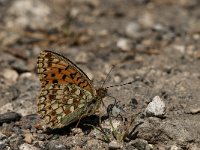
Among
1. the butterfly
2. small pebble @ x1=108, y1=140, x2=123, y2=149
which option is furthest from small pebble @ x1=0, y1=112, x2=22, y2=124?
small pebble @ x1=108, y1=140, x2=123, y2=149

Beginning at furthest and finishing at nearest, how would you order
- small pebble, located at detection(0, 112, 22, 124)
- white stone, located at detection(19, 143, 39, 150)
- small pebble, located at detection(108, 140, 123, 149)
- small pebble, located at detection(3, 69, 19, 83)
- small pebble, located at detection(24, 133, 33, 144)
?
small pebble, located at detection(3, 69, 19, 83)
small pebble, located at detection(0, 112, 22, 124)
small pebble, located at detection(24, 133, 33, 144)
white stone, located at detection(19, 143, 39, 150)
small pebble, located at detection(108, 140, 123, 149)

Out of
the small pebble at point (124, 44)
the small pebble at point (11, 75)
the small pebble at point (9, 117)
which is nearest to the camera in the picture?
the small pebble at point (9, 117)

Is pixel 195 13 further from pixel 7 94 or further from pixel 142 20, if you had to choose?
pixel 7 94

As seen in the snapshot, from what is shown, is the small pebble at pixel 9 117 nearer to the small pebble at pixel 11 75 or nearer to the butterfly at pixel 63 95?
the butterfly at pixel 63 95

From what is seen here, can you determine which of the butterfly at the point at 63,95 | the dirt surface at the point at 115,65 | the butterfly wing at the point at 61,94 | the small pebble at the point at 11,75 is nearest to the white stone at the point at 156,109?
the dirt surface at the point at 115,65

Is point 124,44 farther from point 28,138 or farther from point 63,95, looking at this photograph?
point 28,138

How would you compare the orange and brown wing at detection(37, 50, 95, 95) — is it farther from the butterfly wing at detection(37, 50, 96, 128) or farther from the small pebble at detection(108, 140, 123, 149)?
the small pebble at detection(108, 140, 123, 149)

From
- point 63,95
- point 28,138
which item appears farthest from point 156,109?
point 28,138
